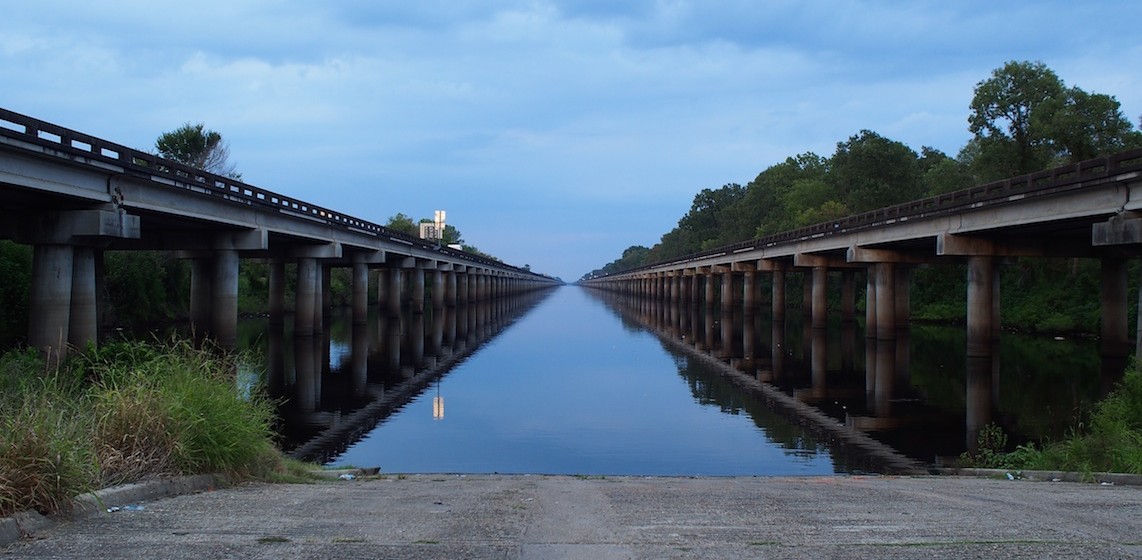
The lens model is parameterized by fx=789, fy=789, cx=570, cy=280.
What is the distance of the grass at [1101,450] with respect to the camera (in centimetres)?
1257

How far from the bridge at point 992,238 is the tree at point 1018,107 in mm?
11929

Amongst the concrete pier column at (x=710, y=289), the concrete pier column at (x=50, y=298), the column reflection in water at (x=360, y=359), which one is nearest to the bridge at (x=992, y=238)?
the column reflection in water at (x=360, y=359)

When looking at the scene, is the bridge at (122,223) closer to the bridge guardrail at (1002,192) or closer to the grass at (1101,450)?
the grass at (1101,450)

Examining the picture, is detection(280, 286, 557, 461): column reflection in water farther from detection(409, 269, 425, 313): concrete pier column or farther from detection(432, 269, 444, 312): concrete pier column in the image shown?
detection(432, 269, 444, 312): concrete pier column

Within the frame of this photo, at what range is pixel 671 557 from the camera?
20.6 feet

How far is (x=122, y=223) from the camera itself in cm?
2467

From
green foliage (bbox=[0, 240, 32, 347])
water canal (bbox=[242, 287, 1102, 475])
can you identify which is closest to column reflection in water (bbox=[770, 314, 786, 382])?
water canal (bbox=[242, 287, 1102, 475])

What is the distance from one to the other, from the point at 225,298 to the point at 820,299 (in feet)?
123

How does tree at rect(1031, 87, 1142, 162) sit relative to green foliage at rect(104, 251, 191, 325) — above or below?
above

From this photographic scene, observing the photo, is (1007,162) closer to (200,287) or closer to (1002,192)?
(1002,192)

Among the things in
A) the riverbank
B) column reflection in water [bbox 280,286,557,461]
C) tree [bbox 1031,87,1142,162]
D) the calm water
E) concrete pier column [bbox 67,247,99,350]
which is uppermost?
tree [bbox 1031,87,1142,162]

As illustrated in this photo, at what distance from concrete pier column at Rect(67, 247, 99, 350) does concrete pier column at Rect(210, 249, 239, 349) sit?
9.54m

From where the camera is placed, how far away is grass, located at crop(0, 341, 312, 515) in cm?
687

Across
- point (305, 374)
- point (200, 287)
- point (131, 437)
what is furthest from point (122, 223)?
point (200, 287)
